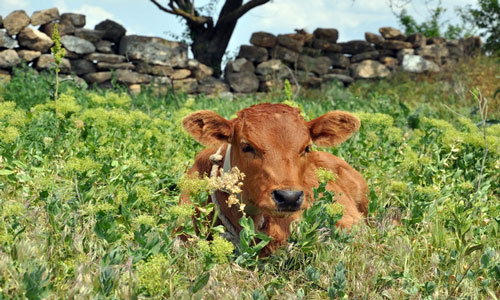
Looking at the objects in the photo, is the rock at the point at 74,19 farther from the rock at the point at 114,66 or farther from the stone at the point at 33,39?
the rock at the point at 114,66

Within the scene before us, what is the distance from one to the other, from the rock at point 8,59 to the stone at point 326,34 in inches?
321

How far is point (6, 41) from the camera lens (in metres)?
13.0

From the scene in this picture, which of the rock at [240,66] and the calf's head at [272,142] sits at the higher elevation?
the calf's head at [272,142]

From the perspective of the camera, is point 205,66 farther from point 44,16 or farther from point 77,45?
point 44,16

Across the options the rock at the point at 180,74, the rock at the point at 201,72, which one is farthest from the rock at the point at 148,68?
the rock at the point at 201,72

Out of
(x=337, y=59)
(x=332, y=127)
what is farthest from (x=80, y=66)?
(x=332, y=127)

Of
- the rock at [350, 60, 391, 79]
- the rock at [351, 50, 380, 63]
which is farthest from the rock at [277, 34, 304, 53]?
the rock at [351, 50, 380, 63]

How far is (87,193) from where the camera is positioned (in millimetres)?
3297

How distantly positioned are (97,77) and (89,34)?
3.51ft

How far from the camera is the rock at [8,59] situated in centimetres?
1294

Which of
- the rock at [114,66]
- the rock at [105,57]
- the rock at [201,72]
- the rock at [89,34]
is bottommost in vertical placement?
the rock at [201,72]

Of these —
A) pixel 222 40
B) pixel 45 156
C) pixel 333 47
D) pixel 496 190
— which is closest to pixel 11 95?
pixel 45 156

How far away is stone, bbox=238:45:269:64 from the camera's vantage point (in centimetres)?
1560

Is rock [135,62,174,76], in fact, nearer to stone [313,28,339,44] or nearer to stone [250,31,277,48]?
stone [250,31,277,48]
